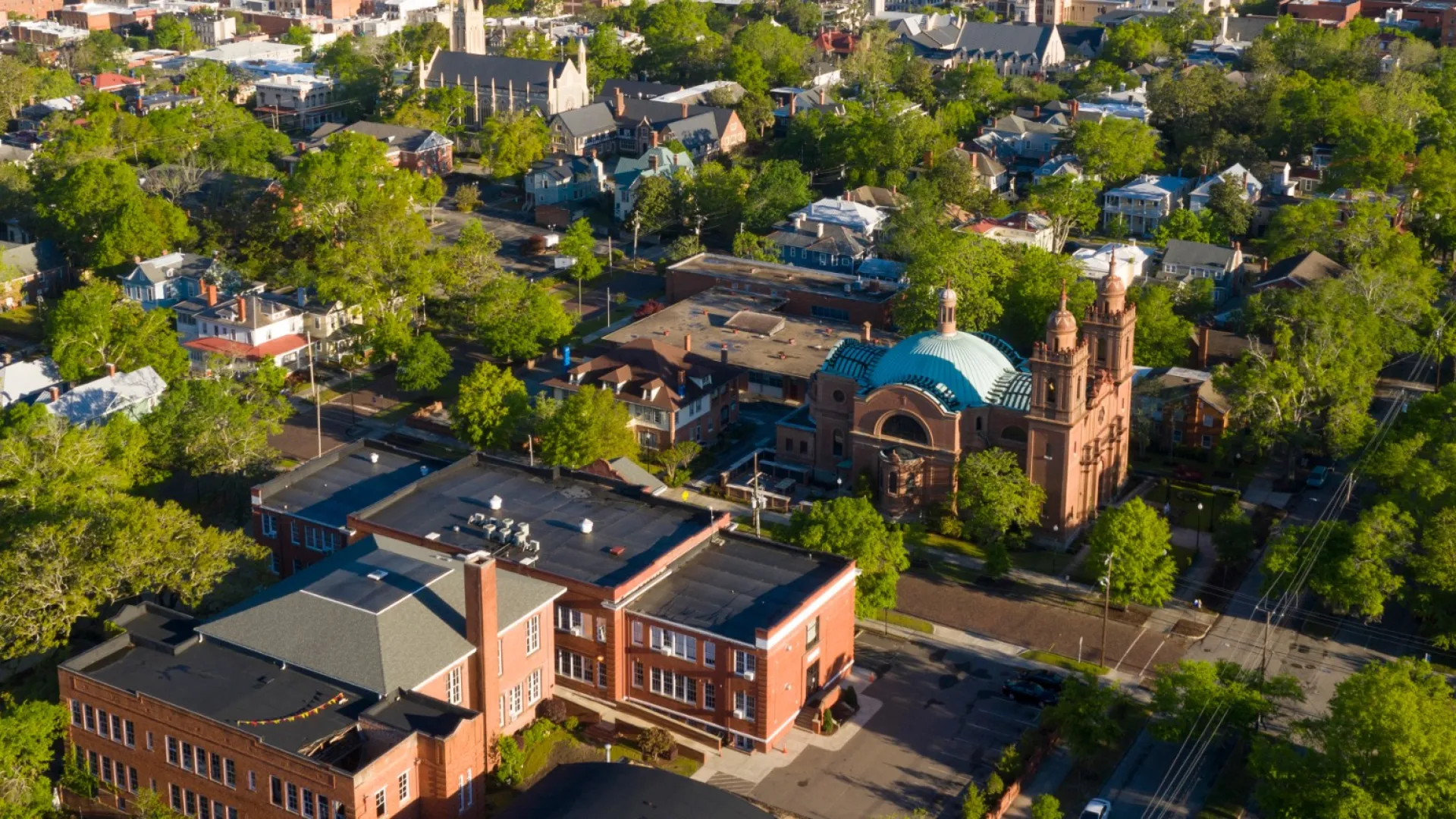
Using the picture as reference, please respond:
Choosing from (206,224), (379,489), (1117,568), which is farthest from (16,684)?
(206,224)

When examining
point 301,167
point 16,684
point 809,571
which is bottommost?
point 16,684

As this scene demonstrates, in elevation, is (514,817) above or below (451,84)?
below

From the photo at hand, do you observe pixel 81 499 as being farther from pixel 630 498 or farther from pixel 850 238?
pixel 850 238

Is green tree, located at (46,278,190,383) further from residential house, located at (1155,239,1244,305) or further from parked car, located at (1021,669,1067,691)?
residential house, located at (1155,239,1244,305)

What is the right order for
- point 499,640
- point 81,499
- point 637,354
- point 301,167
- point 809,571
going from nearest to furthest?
point 499,640
point 809,571
point 81,499
point 637,354
point 301,167

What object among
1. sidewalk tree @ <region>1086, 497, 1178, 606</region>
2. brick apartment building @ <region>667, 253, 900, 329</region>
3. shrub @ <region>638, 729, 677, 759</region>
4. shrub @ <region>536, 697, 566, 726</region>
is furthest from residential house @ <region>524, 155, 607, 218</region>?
shrub @ <region>638, 729, 677, 759</region>

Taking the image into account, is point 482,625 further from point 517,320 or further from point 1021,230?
point 1021,230

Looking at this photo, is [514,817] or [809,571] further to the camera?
[809,571]

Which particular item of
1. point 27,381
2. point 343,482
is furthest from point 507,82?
point 343,482
